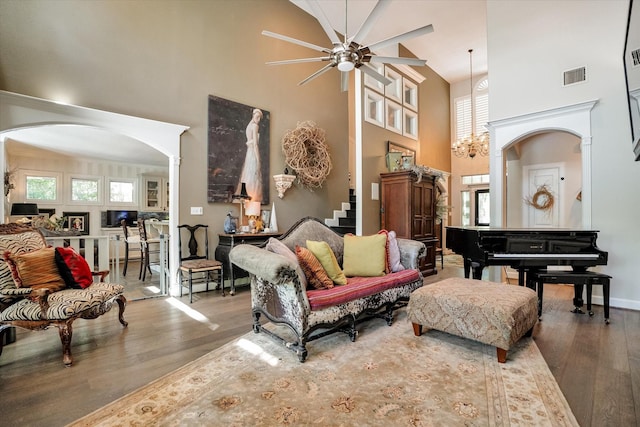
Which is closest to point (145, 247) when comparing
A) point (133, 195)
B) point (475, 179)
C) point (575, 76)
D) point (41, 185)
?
point (133, 195)

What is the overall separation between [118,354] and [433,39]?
8.34 metres

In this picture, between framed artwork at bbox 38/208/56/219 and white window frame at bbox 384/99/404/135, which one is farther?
white window frame at bbox 384/99/404/135

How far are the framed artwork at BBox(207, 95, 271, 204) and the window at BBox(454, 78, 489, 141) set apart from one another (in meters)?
6.78

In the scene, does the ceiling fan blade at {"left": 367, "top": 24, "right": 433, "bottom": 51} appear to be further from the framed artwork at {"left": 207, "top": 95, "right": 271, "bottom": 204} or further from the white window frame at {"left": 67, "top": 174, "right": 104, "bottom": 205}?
the white window frame at {"left": 67, "top": 174, "right": 104, "bottom": 205}

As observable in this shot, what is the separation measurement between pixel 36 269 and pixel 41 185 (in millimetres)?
4910

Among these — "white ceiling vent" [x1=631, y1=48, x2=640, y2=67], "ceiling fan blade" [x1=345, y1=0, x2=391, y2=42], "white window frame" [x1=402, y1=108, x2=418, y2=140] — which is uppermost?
"white window frame" [x1=402, y1=108, x2=418, y2=140]

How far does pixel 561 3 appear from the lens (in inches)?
163

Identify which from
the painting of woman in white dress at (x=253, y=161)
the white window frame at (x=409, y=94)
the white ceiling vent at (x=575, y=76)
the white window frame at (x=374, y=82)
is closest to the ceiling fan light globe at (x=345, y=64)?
the painting of woman in white dress at (x=253, y=161)

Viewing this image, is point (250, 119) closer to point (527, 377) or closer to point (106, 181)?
point (106, 181)

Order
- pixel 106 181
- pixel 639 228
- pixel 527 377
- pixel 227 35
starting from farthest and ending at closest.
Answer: pixel 106 181
pixel 227 35
pixel 639 228
pixel 527 377

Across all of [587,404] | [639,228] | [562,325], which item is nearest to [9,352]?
[587,404]

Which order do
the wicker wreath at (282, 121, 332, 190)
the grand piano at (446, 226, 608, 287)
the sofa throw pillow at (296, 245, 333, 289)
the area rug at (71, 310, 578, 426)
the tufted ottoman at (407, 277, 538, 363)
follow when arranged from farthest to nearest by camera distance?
the wicker wreath at (282, 121, 332, 190) < the grand piano at (446, 226, 608, 287) < the sofa throw pillow at (296, 245, 333, 289) < the tufted ottoman at (407, 277, 538, 363) < the area rug at (71, 310, 578, 426)

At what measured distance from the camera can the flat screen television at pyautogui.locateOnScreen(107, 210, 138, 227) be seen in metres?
6.66

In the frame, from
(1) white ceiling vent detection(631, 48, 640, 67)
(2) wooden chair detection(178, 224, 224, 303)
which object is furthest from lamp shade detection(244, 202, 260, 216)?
(1) white ceiling vent detection(631, 48, 640, 67)
